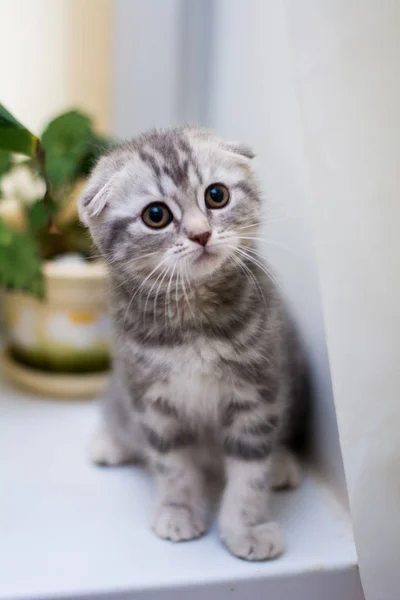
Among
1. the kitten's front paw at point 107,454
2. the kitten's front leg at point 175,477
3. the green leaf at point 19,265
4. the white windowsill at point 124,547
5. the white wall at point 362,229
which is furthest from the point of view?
the green leaf at point 19,265

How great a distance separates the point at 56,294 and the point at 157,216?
510 mm

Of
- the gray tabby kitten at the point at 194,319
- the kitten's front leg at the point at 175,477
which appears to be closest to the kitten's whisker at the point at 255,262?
the gray tabby kitten at the point at 194,319

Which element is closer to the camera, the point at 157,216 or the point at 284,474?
the point at 157,216

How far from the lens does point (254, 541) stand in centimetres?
73

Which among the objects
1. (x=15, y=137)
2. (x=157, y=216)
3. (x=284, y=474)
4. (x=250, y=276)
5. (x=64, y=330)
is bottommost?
(x=284, y=474)

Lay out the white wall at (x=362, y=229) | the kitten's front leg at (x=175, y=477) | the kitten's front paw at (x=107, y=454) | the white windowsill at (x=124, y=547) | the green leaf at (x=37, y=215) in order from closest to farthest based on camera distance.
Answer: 1. the white wall at (x=362, y=229)
2. the white windowsill at (x=124, y=547)
3. the kitten's front leg at (x=175, y=477)
4. the kitten's front paw at (x=107, y=454)
5. the green leaf at (x=37, y=215)

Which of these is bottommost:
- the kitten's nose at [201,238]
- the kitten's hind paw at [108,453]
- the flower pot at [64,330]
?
the kitten's hind paw at [108,453]

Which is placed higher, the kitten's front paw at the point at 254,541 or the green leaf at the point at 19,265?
the green leaf at the point at 19,265

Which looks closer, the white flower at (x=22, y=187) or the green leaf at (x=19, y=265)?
the green leaf at (x=19, y=265)

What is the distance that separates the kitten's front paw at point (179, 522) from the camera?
763 millimetres

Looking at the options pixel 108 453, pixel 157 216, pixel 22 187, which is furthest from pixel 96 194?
pixel 22 187

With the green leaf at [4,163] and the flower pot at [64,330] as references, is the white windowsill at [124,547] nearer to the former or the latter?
the flower pot at [64,330]

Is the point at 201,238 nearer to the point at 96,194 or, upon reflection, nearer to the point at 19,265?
the point at 96,194

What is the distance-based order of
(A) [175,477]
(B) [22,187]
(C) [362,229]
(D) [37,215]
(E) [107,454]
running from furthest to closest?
(B) [22,187]
(D) [37,215]
(E) [107,454]
(A) [175,477]
(C) [362,229]
